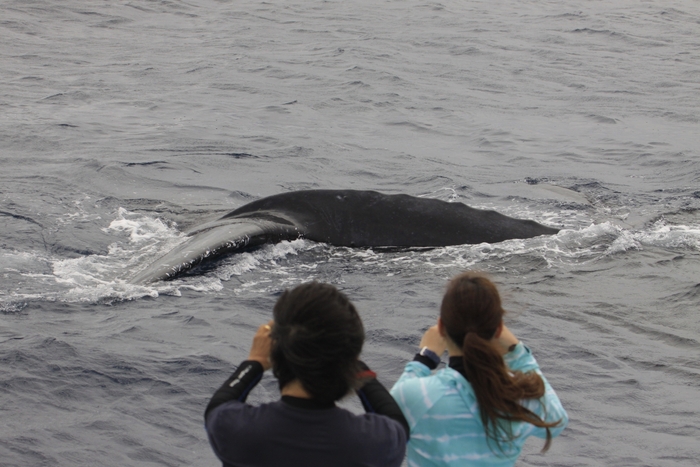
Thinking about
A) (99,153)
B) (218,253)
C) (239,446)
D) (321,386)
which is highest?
(321,386)

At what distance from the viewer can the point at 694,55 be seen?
2188 centimetres

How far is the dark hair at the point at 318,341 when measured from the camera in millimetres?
2146

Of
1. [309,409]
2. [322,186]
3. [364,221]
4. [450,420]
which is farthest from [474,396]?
[322,186]

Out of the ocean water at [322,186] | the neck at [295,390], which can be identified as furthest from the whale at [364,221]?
the neck at [295,390]

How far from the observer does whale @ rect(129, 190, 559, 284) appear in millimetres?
6469

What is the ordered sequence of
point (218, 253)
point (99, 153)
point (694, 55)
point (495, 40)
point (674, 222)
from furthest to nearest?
point (495, 40)
point (694, 55)
point (99, 153)
point (674, 222)
point (218, 253)

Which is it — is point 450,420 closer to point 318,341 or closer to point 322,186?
point 318,341

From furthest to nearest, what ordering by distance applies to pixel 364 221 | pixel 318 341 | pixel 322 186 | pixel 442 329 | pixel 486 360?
pixel 322 186
pixel 364 221
pixel 442 329
pixel 486 360
pixel 318 341

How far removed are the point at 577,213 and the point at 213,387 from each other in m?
5.10

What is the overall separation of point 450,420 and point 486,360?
206mm

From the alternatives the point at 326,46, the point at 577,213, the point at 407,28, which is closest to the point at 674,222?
the point at 577,213

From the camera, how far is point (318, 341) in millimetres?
2143

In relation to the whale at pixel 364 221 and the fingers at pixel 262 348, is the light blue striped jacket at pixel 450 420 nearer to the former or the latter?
the fingers at pixel 262 348

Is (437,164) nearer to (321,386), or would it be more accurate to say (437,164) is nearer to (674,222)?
(674,222)
